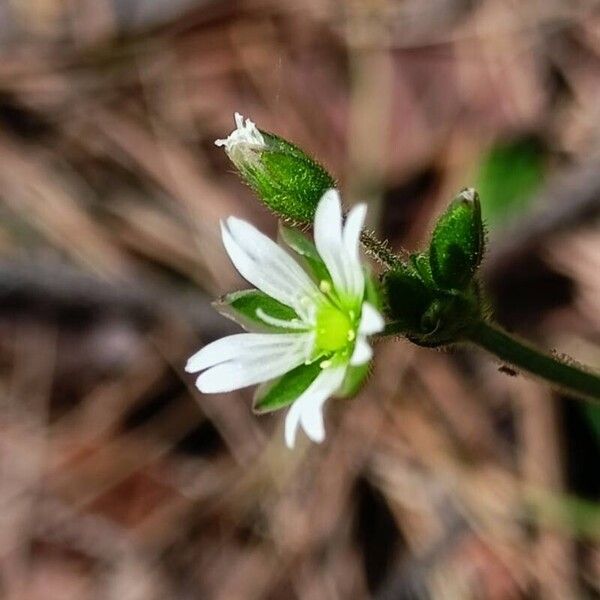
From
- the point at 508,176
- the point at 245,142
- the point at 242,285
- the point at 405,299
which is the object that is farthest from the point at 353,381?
the point at 508,176

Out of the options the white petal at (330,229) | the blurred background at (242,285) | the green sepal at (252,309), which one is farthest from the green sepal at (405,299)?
the blurred background at (242,285)

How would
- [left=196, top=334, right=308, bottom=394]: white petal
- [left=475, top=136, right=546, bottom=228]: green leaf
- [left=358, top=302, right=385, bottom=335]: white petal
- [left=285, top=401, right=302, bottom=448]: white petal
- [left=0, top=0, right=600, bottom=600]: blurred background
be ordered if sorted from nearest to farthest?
1. [left=358, top=302, right=385, bottom=335]: white petal
2. [left=285, top=401, right=302, bottom=448]: white petal
3. [left=196, top=334, right=308, bottom=394]: white petal
4. [left=0, top=0, right=600, bottom=600]: blurred background
5. [left=475, top=136, right=546, bottom=228]: green leaf

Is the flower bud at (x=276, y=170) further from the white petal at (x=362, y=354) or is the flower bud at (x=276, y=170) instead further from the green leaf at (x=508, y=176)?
the green leaf at (x=508, y=176)

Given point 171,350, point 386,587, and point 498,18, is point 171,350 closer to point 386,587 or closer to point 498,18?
point 386,587

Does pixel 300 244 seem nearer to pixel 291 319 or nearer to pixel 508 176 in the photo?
pixel 291 319

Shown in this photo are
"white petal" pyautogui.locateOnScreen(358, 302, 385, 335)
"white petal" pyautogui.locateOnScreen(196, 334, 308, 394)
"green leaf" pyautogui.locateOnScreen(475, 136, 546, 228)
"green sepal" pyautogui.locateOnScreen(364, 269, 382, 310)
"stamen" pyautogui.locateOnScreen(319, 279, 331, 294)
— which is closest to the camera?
"white petal" pyautogui.locateOnScreen(358, 302, 385, 335)

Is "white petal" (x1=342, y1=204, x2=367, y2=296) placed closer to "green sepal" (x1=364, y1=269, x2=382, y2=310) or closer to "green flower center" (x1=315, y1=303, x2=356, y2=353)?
"green sepal" (x1=364, y1=269, x2=382, y2=310)

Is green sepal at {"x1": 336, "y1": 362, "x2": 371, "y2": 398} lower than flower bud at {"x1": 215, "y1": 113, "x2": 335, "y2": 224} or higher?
Result: lower

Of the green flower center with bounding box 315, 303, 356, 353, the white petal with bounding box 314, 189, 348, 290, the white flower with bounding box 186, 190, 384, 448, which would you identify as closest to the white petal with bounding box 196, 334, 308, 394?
the white flower with bounding box 186, 190, 384, 448
